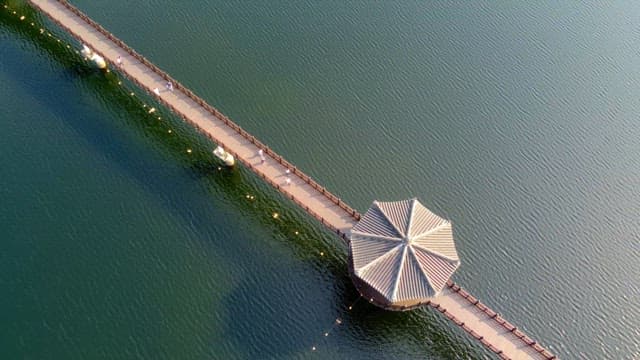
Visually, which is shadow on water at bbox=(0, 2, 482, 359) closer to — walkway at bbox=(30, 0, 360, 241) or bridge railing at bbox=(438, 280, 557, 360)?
walkway at bbox=(30, 0, 360, 241)

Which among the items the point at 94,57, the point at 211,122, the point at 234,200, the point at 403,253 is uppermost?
the point at 211,122

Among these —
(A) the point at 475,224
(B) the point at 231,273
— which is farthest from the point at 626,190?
(B) the point at 231,273

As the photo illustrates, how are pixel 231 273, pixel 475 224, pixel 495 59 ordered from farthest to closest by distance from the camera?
pixel 495 59, pixel 475 224, pixel 231 273

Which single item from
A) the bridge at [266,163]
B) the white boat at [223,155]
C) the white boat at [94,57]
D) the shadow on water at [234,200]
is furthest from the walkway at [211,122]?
the shadow on water at [234,200]

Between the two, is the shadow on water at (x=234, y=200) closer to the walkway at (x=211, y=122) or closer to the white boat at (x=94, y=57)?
the white boat at (x=94, y=57)

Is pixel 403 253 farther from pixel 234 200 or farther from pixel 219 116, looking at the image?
pixel 219 116

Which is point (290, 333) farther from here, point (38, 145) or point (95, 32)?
point (95, 32)

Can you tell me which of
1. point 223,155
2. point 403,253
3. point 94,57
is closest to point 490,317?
point 403,253

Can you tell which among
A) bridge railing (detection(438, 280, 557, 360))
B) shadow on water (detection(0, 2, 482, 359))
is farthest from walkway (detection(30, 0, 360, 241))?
bridge railing (detection(438, 280, 557, 360))
